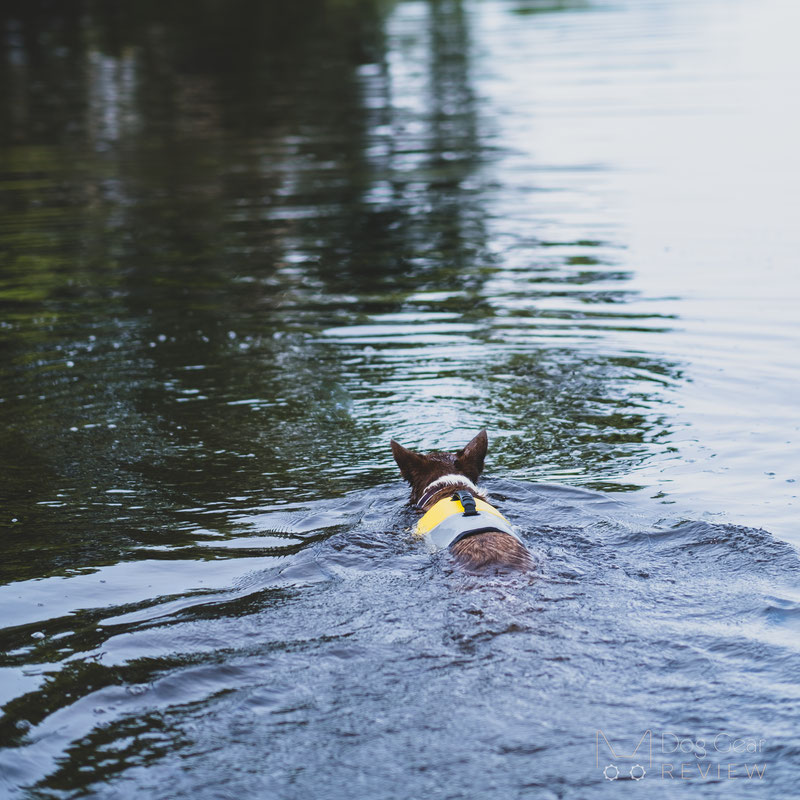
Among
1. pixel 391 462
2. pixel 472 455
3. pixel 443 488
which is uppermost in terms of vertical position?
pixel 472 455

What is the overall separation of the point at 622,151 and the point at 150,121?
14045mm

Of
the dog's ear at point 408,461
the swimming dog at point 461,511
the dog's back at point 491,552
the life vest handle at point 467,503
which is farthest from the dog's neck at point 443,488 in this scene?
the dog's back at point 491,552

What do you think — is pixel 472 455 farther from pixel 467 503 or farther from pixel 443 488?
pixel 467 503

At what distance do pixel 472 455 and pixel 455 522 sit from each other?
1.10m

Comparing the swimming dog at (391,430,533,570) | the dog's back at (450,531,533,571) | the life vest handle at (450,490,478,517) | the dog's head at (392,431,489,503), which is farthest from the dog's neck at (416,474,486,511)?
the dog's back at (450,531,533,571)

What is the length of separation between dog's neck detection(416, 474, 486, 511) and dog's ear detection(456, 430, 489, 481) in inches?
4.6

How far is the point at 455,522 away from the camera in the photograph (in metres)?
6.55

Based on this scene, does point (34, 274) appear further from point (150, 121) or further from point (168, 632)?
point (150, 121)

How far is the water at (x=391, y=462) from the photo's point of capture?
15.4 ft

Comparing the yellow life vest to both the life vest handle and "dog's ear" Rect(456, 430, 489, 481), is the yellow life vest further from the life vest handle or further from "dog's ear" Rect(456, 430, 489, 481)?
"dog's ear" Rect(456, 430, 489, 481)

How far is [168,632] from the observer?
5.82 metres

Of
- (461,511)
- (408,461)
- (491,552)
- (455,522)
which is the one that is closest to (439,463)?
(408,461)

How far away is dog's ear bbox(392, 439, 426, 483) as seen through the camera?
7555mm

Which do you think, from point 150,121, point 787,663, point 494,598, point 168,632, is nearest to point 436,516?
point 494,598
